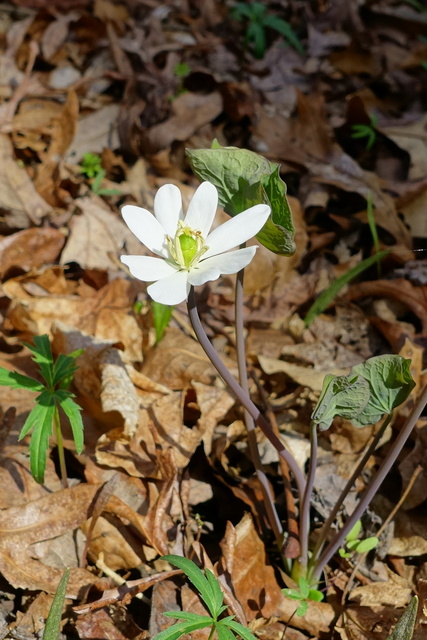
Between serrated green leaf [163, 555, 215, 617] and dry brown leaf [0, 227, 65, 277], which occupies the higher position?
serrated green leaf [163, 555, 215, 617]

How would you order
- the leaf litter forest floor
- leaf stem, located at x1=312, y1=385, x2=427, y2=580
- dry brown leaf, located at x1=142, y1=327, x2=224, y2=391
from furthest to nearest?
dry brown leaf, located at x1=142, y1=327, x2=224, y2=391
the leaf litter forest floor
leaf stem, located at x1=312, y1=385, x2=427, y2=580

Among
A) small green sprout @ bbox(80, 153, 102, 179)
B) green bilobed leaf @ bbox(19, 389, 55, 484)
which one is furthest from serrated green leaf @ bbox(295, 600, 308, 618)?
small green sprout @ bbox(80, 153, 102, 179)

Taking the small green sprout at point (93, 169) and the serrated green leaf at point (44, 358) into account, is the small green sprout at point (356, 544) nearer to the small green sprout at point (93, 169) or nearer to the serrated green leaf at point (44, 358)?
the serrated green leaf at point (44, 358)

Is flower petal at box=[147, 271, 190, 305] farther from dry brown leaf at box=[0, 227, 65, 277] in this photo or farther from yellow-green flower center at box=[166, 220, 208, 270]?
dry brown leaf at box=[0, 227, 65, 277]

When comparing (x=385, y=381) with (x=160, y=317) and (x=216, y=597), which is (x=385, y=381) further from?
(x=160, y=317)

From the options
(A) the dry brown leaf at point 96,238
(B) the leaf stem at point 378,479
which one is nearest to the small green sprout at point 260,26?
(A) the dry brown leaf at point 96,238

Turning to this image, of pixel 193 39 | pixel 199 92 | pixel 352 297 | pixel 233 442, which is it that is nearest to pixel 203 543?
pixel 233 442

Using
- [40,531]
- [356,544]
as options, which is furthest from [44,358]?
[356,544]
